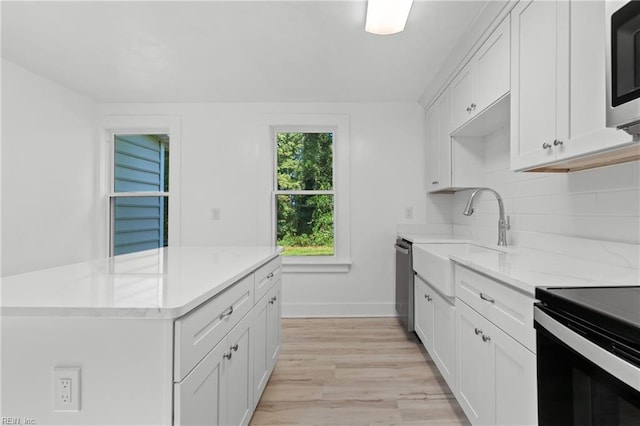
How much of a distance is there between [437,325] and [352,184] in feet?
6.17

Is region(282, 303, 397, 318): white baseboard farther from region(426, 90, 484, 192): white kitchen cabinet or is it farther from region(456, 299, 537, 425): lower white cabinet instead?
region(456, 299, 537, 425): lower white cabinet

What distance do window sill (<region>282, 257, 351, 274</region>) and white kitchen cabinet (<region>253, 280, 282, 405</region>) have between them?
138 cm

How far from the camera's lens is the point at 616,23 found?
3.20 feet

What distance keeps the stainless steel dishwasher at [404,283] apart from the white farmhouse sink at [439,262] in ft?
0.52

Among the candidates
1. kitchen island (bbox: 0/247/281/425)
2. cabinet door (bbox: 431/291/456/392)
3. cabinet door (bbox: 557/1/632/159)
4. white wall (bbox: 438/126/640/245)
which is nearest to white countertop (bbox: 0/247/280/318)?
kitchen island (bbox: 0/247/281/425)

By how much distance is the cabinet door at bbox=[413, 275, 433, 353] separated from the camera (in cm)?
244

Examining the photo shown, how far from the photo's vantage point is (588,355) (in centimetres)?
79

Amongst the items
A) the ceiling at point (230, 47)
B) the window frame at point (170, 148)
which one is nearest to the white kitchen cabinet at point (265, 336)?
the ceiling at point (230, 47)

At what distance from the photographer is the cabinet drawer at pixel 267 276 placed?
6.00 feet

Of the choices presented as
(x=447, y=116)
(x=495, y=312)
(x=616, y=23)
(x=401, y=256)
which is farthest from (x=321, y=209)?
(x=616, y=23)

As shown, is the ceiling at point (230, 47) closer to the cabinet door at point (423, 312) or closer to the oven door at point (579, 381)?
the cabinet door at point (423, 312)

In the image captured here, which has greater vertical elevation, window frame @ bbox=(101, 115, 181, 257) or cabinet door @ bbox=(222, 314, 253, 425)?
window frame @ bbox=(101, 115, 181, 257)

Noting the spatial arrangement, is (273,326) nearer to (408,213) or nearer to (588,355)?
(588,355)

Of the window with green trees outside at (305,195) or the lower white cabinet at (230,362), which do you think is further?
the window with green trees outside at (305,195)
